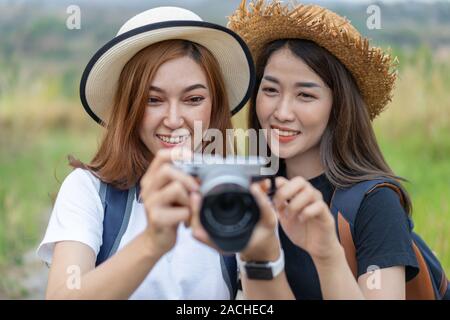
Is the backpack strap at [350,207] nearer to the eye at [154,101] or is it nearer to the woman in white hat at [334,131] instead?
the woman in white hat at [334,131]

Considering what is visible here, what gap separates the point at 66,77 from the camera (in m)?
8.84

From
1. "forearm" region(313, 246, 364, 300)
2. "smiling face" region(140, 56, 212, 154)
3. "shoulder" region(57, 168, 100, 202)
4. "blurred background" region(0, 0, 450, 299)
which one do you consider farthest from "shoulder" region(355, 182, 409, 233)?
"blurred background" region(0, 0, 450, 299)

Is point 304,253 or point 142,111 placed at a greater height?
point 142,111

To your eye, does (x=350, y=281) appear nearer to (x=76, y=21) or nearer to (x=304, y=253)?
(x=304, y=253)

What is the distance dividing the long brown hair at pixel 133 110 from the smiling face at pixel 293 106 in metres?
0.21

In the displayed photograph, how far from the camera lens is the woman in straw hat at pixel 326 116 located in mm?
2406

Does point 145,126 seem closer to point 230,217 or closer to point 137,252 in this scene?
point 137,252

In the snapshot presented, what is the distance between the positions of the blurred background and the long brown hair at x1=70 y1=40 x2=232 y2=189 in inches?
43.4

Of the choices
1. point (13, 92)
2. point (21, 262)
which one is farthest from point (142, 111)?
point (13, 92)

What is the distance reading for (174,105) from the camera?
2457 millimetres

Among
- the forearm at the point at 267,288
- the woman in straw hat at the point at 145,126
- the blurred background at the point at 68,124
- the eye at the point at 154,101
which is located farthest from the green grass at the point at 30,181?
the forearm at the point at 267,288
